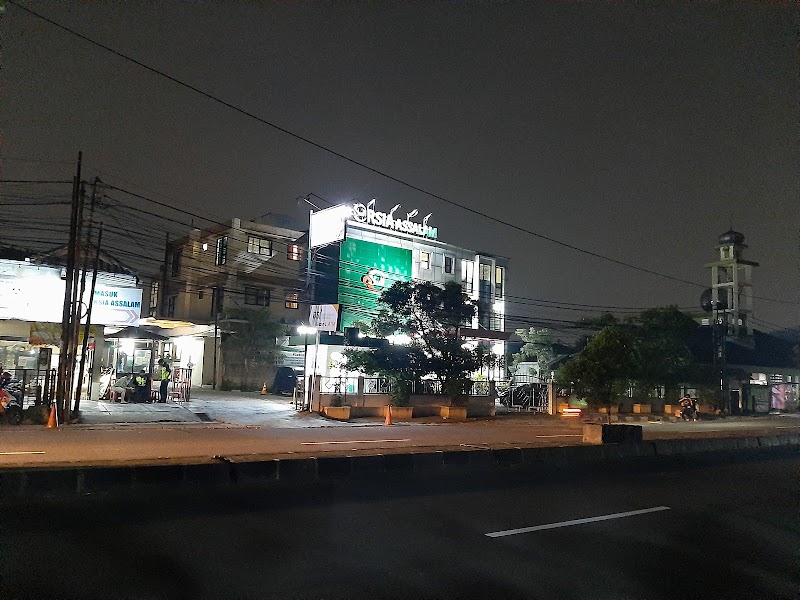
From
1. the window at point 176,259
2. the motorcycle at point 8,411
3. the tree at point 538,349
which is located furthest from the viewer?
the window at point 176,259

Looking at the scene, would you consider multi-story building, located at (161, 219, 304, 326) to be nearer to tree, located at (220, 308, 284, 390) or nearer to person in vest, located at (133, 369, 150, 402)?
tree, located at (220, 308, 284, 390)

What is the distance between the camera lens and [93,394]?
2653 centimetres

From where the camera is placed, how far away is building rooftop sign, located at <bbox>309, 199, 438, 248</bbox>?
36531 millimetres

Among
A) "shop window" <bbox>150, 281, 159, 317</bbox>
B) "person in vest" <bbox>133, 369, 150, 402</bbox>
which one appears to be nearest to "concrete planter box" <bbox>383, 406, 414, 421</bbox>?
"person in vest" <bbox>133, 369, 150, 402</bbox>

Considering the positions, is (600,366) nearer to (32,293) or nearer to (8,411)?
(8,411)

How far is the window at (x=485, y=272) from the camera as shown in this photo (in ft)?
152

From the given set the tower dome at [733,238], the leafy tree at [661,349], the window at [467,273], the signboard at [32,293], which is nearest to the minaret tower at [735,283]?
the tower dome at [733,238]

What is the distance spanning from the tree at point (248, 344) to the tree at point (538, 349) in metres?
16.5

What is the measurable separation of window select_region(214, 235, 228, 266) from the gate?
63.6 feet

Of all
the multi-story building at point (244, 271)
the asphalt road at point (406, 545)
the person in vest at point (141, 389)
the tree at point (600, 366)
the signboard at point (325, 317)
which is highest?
the multi-story building at point (244, 271)

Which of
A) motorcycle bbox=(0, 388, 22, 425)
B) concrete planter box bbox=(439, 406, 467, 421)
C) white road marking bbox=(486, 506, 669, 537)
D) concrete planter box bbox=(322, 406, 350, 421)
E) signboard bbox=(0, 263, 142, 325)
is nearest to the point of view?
white road marking bbox=(486, 506, 669, 537)

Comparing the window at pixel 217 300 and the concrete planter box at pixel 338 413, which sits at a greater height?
the window at pixel 217 300

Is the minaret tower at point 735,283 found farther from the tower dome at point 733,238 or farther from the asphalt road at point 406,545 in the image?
the asphalt road at point 406,545

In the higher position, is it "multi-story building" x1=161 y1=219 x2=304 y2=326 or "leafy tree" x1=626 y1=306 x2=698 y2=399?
"multi-story building" x1=161 y1=219 x2=304 y2=326
